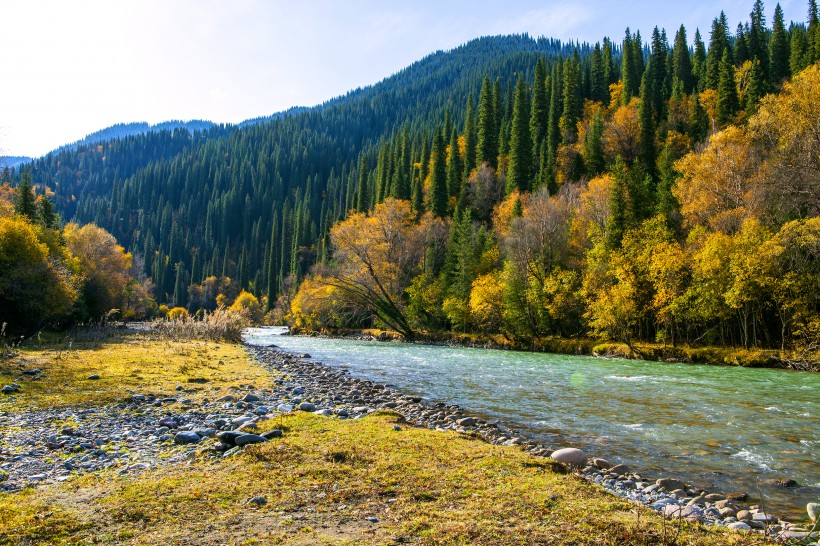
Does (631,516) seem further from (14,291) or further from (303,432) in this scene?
(14,291)

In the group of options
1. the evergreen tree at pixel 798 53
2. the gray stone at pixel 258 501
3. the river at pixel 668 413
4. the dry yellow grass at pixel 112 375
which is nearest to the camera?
the gray stone at pixel 258 501

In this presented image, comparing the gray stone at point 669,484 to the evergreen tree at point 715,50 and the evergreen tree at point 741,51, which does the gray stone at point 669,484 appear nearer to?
the evergreen tree at point 715,50

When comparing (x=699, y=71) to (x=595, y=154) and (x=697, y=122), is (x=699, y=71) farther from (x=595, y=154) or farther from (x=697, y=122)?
(x=595, y=154)

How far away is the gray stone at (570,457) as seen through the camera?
858 cm

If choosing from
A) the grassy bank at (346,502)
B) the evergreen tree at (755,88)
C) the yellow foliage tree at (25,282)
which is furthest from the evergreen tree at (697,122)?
the yellow foliage tree at (25,282)

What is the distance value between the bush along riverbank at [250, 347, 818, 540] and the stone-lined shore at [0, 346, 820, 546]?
0.06 ft

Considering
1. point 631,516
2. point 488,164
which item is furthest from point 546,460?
point 488,164

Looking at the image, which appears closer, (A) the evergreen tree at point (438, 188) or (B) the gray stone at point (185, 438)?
(B) the gray stone at point (185, 438)

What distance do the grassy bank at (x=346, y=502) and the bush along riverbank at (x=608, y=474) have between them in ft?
Answer: 3.15

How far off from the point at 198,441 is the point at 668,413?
42.1 ft

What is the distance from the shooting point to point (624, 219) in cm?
4138

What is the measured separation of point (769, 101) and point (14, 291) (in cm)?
5388

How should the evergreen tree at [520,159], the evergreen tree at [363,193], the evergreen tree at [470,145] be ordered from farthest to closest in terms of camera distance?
the evergreen tree at [363,193]
the evergreen tree at [470,145]
the evergreen tree at [520,159]

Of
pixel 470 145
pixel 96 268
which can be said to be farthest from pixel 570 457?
pixel 470 145
